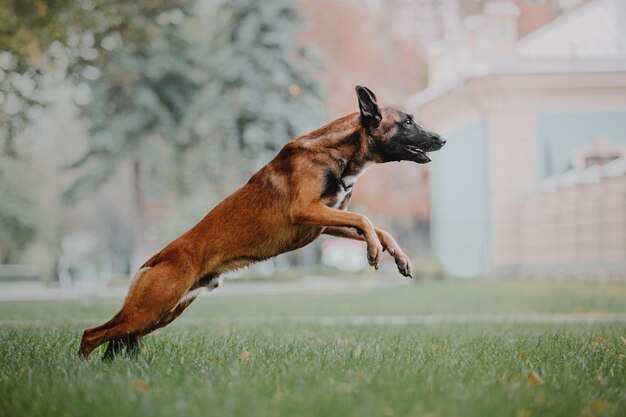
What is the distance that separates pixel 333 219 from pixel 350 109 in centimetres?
3184

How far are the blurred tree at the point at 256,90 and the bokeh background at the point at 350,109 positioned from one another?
0.07 metres

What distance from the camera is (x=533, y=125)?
26906 mm

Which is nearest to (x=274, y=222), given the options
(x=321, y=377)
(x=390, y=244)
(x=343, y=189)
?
(x=343, y=189)

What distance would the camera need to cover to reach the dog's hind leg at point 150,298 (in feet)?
18.8

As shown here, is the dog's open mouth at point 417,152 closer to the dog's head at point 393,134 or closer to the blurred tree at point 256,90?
the dog's head at point 393,134

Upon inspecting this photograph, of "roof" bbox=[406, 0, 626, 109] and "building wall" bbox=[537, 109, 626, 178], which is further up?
"roof" bbox=[406, 0, 626, 109]

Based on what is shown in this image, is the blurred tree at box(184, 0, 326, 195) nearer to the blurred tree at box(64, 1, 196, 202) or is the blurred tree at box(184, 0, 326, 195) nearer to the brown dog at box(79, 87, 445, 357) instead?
the blurred tree at box(64, 1, 196, 202)

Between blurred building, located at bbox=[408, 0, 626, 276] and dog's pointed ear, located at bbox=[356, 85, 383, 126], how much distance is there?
60.3 ft

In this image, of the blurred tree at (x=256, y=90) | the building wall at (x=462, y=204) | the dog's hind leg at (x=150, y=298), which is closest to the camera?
A: the dog's hind leg at (x=150, y=298)

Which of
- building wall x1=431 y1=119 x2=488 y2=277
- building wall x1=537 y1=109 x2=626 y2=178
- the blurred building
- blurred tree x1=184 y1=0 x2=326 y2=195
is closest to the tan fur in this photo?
the blurred building

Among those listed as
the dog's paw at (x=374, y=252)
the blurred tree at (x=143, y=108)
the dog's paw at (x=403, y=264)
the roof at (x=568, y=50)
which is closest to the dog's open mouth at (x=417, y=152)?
the dog's paw at (x=403, y=264)

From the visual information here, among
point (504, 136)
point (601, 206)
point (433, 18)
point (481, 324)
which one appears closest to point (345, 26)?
point (433, 18)

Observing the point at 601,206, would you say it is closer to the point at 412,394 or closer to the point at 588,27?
the point at 588,27

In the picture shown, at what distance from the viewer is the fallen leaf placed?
15.5ft
